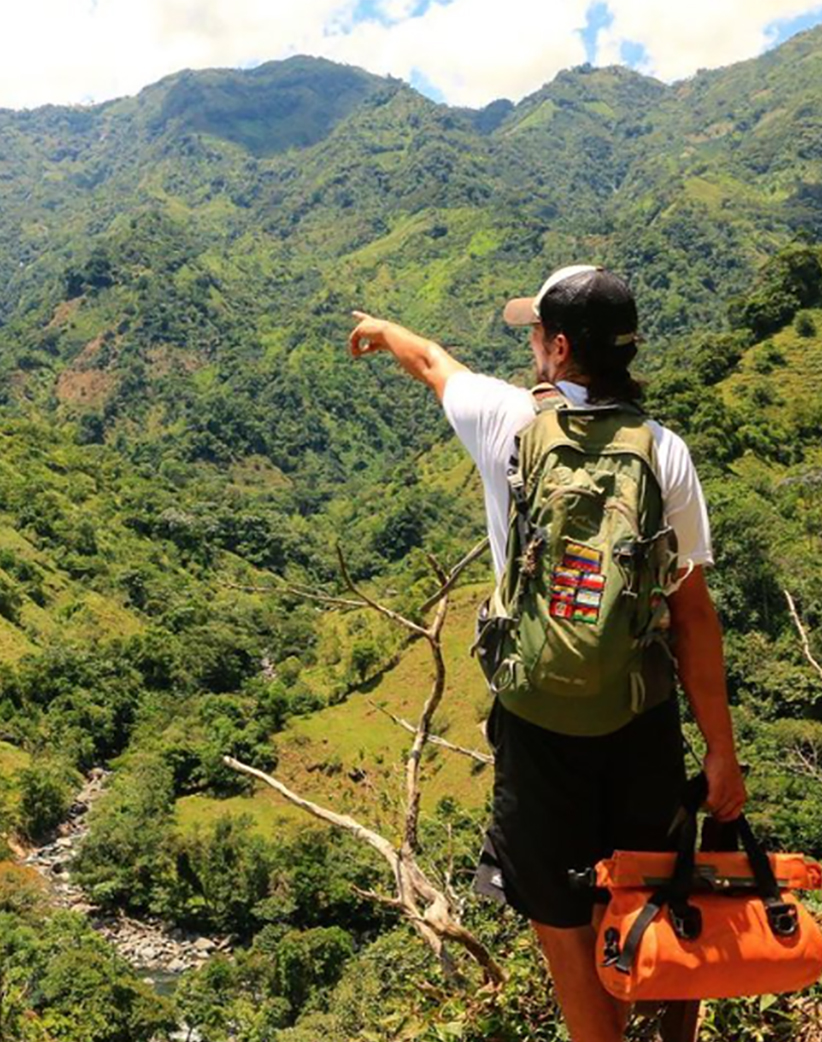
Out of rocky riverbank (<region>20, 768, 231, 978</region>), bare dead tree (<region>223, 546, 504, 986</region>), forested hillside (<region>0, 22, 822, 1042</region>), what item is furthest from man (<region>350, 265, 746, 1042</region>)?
rocky riverbank (<region>20, 768, 231, 978</region>)

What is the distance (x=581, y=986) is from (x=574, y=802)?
41 cm

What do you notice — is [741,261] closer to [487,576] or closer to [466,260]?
[466,260]

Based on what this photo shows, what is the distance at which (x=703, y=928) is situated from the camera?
5.85ft

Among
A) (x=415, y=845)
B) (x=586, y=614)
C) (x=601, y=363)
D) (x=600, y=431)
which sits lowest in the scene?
(x=415, y=845)

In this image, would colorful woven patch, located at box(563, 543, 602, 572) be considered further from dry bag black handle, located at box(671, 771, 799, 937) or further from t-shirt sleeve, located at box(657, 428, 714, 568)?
dry bag black handle, located at box(671, 771, 799, 937)

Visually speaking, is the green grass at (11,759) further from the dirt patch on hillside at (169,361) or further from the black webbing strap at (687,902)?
the dirt patch on hillside at (169,361)

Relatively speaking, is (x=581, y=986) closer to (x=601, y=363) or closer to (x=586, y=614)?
(x=586, y=614)

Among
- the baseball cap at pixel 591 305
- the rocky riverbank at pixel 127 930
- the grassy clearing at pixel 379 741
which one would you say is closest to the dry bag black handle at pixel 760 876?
the baseball cap at pixel 591 305

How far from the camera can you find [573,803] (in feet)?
6.36

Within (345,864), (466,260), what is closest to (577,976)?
(345,864)

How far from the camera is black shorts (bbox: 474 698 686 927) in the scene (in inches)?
75.9

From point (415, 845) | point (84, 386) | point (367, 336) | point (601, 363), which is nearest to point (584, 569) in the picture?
point (601, 363)

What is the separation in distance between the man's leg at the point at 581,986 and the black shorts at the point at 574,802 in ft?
0.14

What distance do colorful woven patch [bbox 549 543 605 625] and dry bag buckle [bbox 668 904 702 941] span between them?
55 cm
